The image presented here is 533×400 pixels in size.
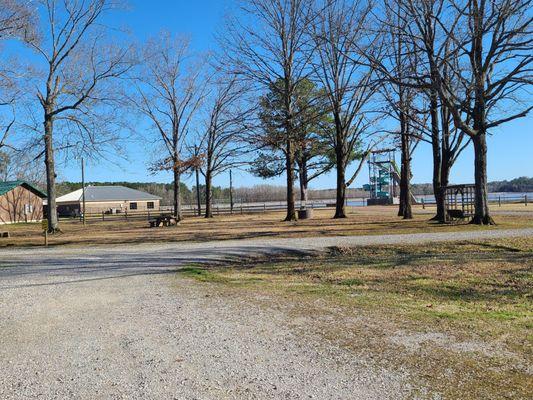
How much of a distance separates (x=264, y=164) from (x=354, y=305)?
49078 mm

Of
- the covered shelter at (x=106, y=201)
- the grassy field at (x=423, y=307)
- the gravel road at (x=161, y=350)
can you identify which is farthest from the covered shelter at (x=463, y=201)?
the covered shelter at (x=106, y=201)

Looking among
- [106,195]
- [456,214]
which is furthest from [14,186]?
[456,214]

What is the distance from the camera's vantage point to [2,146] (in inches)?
1097

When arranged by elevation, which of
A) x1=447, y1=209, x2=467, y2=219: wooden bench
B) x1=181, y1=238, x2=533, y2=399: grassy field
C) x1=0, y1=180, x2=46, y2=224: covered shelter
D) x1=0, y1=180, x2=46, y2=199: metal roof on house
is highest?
x1=0, y1=180, x2=46, y2=199: metal roof on house

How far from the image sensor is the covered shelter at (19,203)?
166 ft

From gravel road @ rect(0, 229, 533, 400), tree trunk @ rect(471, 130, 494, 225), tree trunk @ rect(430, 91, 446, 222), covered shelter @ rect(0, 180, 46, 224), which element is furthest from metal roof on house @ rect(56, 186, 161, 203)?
gravel road @ rect(0, 229, 533, 400)

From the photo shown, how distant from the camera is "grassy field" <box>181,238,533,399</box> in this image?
14.7 feet

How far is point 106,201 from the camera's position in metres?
88.6

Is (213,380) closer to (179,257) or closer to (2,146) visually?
(179,257)

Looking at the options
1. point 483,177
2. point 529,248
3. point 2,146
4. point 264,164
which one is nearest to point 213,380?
point 529,248

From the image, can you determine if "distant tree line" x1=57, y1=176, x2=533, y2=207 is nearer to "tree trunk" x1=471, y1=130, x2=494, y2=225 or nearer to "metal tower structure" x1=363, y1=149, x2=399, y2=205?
"metal tower structure" x1=363, y1=149, x2=399, y2=205

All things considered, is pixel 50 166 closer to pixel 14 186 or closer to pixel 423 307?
pixel 423 307

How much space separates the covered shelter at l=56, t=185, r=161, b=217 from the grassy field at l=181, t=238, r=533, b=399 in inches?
2924

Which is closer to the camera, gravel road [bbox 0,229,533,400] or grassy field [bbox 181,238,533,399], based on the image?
gravel road [bbox 0,229,533,400]
